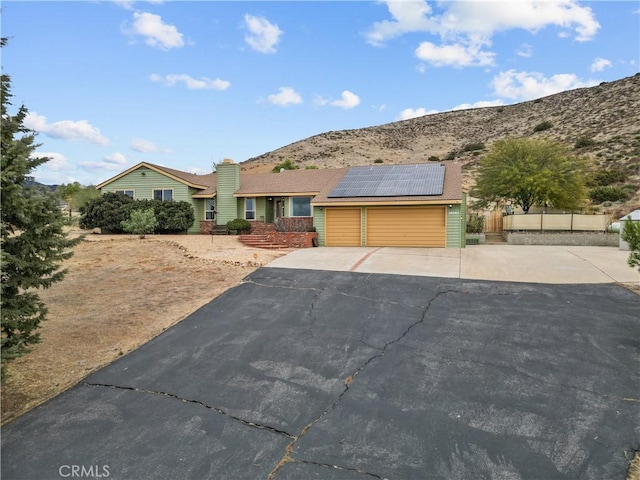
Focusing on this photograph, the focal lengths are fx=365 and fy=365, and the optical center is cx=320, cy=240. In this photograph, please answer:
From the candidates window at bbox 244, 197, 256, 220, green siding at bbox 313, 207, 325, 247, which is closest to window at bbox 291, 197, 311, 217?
green siding at bbox 313, 207, 325, 247

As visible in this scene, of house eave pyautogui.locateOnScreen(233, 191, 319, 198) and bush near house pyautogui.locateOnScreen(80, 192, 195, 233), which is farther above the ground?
house eave pyautogui.locateOnScreen(233, 191, 319, 198)

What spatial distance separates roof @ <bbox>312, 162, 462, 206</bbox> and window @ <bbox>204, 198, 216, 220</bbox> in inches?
335

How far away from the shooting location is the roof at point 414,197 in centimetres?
1777

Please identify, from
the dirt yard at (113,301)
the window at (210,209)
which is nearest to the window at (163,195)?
the window at (210,209)

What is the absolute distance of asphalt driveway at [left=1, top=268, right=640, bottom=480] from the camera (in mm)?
3945

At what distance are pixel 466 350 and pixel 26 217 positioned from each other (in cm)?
737

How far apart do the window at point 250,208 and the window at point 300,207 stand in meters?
3.01

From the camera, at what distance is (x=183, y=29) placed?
48.5 feet

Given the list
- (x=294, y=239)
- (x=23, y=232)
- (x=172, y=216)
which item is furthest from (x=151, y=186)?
(x=23, y=232)

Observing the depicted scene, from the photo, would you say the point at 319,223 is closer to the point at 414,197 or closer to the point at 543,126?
the point at 414,197

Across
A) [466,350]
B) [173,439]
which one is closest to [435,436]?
[466,350]

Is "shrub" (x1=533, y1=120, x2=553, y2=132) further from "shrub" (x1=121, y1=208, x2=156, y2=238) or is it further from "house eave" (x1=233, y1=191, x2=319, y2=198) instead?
"shrub" (x1=121, y1=208, x2=156, y2=238)

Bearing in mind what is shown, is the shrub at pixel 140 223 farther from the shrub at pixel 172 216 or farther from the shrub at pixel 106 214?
the shrub at pixel 106 214

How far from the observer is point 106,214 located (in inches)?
896
